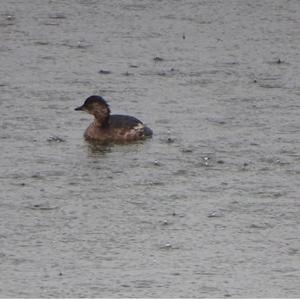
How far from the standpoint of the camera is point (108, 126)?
44.8ft

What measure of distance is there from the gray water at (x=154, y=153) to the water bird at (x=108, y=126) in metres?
0.12

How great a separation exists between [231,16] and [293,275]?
27.3 feet

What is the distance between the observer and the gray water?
393 inches

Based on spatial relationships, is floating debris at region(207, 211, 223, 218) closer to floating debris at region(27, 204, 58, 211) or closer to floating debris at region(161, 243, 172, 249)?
floating debris at region(161, 243, 172, 249)

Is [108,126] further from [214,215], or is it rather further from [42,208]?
[214,215]

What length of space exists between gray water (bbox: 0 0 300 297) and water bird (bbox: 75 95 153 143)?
0.38ft

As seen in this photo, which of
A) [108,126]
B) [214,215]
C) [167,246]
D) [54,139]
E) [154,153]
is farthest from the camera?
[108,126]

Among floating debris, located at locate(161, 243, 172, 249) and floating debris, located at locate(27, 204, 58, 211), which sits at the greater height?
floating debris, located at locate(27, 204, 58, 211)

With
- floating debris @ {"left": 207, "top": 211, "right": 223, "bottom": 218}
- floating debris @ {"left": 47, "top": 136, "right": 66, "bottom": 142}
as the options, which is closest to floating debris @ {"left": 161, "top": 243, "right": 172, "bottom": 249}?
floating debris @ {"left": 207, "top": 211, "right": 223, "bottom": 218}

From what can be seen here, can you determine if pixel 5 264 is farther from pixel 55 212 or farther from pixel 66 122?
pixel 66 122

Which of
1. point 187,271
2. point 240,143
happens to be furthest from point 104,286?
point 240,143

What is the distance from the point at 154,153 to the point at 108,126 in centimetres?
79

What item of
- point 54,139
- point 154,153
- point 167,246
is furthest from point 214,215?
point 54,139

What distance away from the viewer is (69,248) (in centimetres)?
1034
